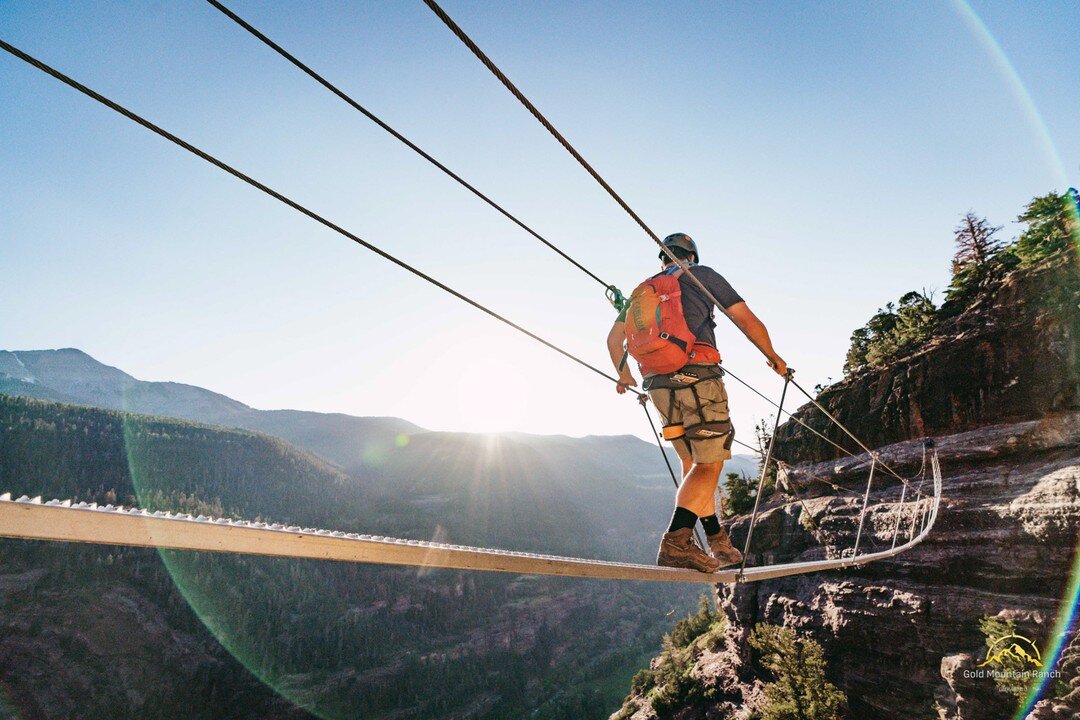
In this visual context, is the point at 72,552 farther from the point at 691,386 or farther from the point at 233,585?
the point at 691,386

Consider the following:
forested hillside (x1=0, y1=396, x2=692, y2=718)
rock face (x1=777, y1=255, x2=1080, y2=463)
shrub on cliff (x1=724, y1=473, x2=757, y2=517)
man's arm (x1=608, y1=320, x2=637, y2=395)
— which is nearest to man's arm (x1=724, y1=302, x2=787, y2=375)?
man's arm (x1=608, y1=320, x2=637, y2=395)

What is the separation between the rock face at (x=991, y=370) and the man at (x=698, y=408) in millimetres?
18563

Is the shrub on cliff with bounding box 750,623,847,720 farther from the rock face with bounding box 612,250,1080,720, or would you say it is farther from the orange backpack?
the orange backpack

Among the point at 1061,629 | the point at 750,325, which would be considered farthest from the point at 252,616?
the point at 750,325

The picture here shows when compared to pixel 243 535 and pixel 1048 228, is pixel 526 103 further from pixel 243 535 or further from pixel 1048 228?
pixel 1048 228

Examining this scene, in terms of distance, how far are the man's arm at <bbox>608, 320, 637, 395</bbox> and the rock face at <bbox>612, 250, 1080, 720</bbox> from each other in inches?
524

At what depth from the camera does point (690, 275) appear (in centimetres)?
459

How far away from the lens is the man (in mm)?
4613

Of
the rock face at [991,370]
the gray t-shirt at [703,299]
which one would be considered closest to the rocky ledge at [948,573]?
the rock face at [991,370]

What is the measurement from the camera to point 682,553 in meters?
4.68

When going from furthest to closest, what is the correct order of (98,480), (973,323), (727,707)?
(98,480)
(727,707)
(973,323)

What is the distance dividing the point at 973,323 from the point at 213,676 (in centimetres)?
13309

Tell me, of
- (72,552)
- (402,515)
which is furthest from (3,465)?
(402,515)

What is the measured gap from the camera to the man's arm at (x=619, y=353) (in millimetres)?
5547
